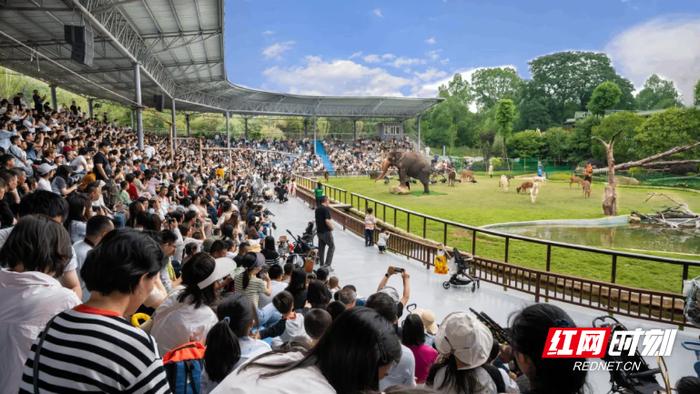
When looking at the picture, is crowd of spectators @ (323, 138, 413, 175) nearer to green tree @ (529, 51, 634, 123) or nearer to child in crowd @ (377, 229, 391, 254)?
green tree @ (529, 51, 634, 123)

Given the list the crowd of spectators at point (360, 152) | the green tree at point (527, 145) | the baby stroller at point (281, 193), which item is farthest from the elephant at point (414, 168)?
the green tree at point (527, 145)


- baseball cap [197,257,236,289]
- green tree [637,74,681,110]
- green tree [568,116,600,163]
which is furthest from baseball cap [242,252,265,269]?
green tree [637,74,681,110]

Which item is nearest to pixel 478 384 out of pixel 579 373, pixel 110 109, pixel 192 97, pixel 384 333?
pixel 579 373

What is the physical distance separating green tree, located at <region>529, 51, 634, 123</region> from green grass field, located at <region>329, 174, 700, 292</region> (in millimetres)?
37542

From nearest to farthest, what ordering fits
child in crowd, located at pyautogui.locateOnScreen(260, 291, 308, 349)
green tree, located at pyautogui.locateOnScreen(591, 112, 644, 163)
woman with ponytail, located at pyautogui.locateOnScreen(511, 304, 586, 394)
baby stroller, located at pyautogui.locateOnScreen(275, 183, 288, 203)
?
woman with ponytail, located at pyautogui.locateOnScreen(511, 304, 586, 394)
child in crowd, located at pyautogui.locateOnScreen(260, 291, 308, 349)
baby stroller, located at pyautogui.locateOnScreen(275, 183, 288, 203)
green tree, located at pyautogui.locateOnScreen(591, 112, 644, 163)

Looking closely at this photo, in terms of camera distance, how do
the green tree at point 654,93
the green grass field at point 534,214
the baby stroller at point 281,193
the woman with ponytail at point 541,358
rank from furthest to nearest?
the green tree at point 654,93, the baby stroller at point 281,193, the green grass field at point 534,214, the woman with ponytail at point 541,358

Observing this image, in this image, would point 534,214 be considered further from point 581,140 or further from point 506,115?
point 506,115

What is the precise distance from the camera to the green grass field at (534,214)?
380 inches

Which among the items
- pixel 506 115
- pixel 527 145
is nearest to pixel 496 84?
pixel 506 115

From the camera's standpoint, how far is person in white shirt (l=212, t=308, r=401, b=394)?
108 centimetres

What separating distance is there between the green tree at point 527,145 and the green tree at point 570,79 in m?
17.8

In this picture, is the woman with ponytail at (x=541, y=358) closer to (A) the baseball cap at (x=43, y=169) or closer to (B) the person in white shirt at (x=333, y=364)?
(B) the person in white shirt at (x=333, y=364)

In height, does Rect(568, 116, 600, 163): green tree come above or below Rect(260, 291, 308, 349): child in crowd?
above

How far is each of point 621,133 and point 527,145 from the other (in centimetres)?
1284
